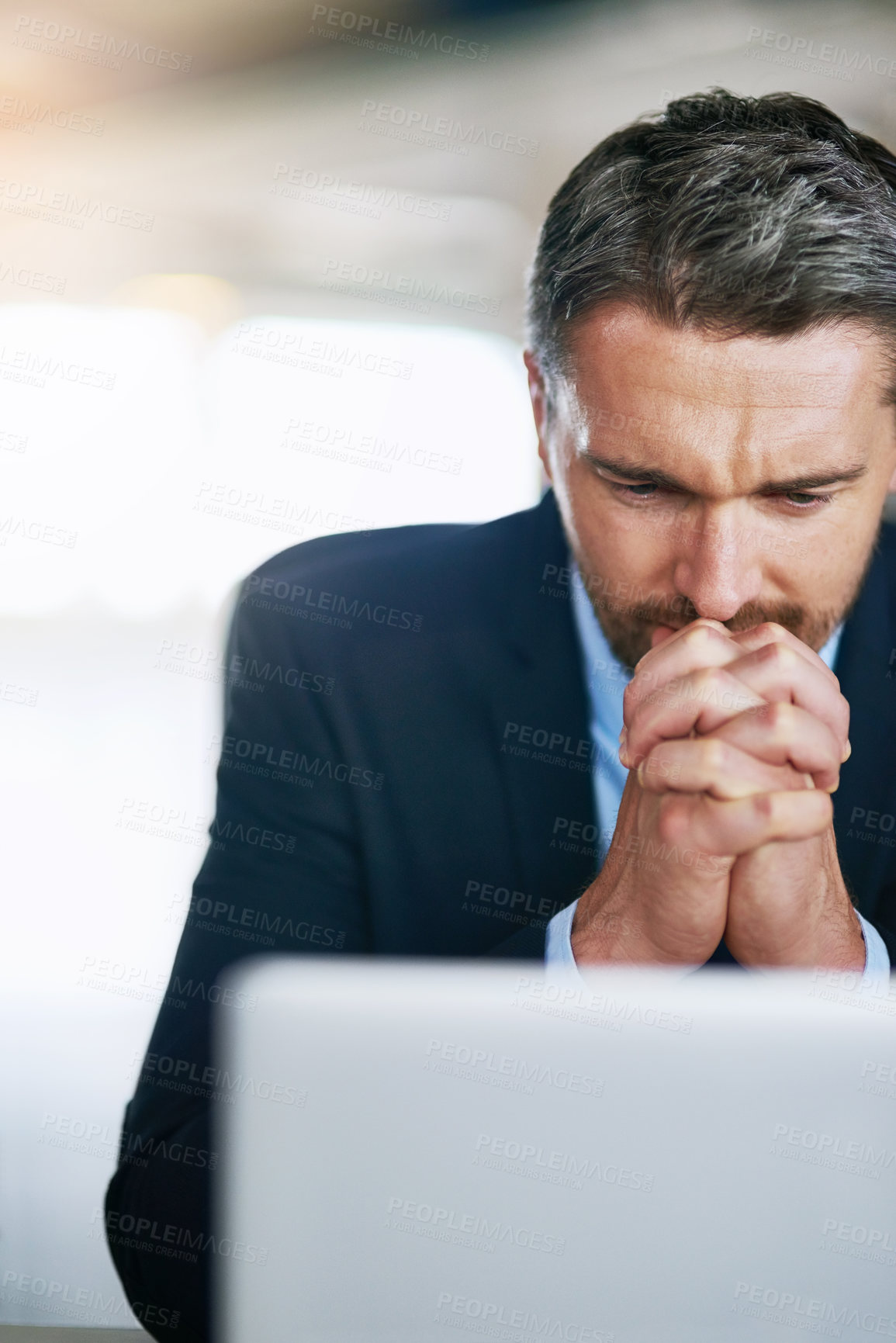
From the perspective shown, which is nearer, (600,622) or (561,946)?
(561,946)

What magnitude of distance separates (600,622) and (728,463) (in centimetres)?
38

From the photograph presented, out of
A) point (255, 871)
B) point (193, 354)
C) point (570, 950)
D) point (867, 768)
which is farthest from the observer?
point (193, 354)

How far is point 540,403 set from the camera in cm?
190

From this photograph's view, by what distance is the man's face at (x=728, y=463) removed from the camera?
5.22ft

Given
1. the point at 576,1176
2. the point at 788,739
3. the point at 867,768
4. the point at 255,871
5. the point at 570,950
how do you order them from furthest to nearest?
the point at 867,768
the point at 255,871
the point at 570,950
the point at 788,739
the point at 576,1176

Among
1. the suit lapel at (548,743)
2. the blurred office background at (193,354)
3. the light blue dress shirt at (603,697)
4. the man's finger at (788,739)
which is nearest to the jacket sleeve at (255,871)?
the suit lapel at (548,743)

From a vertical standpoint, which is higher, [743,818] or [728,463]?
[728,463]

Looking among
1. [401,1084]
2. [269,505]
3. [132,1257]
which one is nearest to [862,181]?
[401,1084]

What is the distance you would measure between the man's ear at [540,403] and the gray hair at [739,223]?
0.12 m

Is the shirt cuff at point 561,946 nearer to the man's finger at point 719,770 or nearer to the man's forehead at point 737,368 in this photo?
the man's finger at point 719,770

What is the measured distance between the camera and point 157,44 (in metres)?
4.05

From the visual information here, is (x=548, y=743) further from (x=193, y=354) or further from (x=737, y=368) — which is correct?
(x=193, y=354)

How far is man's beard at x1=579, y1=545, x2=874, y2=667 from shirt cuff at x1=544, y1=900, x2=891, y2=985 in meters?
0.47

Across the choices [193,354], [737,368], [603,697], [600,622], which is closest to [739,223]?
[737,368]
